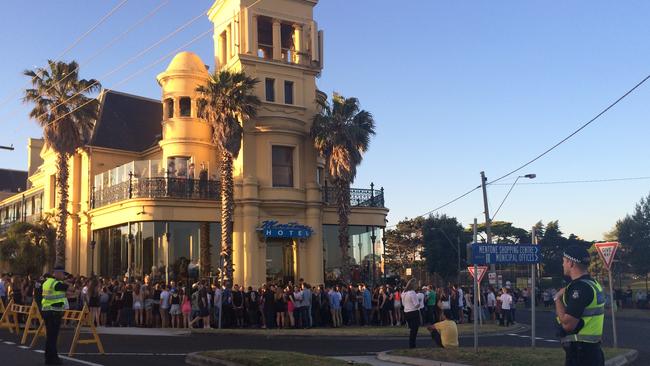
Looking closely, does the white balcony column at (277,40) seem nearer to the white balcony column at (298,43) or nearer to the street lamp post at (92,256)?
the white balcony column at (298,43)

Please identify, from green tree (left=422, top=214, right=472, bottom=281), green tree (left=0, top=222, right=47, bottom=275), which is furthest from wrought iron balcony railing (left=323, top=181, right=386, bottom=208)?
green tree (left=422, top=214, right=472, bottom=281)

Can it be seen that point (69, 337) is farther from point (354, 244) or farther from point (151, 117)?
point (151, 117)

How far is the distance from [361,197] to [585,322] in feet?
96.9

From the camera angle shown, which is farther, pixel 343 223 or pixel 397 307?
pixel 343 223

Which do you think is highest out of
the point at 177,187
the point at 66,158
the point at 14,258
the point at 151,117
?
the point at 151,117

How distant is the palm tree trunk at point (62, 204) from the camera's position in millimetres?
34969

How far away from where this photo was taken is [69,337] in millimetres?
17641

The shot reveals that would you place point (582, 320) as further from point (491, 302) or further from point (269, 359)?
point (491, 302)

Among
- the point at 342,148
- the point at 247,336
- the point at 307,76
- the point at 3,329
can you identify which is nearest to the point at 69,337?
the point at 3,329

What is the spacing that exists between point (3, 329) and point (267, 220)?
47.3 feet

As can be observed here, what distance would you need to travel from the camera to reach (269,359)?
11.6m

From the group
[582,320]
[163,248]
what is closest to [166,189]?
[163,248]

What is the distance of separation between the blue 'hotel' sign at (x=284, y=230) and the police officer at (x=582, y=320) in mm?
25868

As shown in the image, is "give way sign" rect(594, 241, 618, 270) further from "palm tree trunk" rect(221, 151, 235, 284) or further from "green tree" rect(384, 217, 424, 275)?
"green tree" rect(384, 217, 424, 275)
